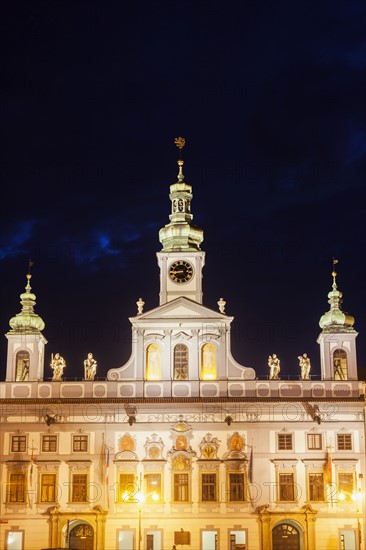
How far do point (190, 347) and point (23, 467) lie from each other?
11.3 meters

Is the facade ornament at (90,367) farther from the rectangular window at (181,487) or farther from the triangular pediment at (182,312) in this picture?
the rectangular window at (181,487)

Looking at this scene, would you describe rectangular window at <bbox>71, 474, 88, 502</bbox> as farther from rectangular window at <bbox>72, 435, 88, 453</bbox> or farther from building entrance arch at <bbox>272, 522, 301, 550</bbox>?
building entrance arch at <bbox>272, 522, 301, 550</bbox>

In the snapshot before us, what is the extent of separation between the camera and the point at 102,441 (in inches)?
2517

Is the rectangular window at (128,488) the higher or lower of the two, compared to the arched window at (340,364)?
lower

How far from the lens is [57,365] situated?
65688 mm

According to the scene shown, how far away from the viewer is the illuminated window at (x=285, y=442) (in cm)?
6372

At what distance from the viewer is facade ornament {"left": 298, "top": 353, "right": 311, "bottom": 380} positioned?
6531 cm

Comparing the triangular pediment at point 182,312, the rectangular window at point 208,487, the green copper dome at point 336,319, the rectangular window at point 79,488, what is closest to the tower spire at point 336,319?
the green copper dome at point 336,319

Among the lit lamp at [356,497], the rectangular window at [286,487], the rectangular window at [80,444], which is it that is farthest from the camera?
the rectangular window at [80,444]

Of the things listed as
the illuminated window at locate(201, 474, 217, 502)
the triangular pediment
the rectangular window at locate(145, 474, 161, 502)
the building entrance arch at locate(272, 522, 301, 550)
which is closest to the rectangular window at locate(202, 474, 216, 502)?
the illuminated window at locate(201, 474, 217, 502)

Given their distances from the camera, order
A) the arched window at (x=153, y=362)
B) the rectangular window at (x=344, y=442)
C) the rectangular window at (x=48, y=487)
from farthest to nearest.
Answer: the arched window at (x=153, y=362)
the rectangular window at (x=344, y=442)
the rectangular window at (x=48, y=487)

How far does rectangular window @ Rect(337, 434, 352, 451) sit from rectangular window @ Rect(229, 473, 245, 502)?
5.57 m

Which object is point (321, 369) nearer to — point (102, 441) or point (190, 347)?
point (190, 347)

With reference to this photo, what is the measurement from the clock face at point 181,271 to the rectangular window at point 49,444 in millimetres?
11506
